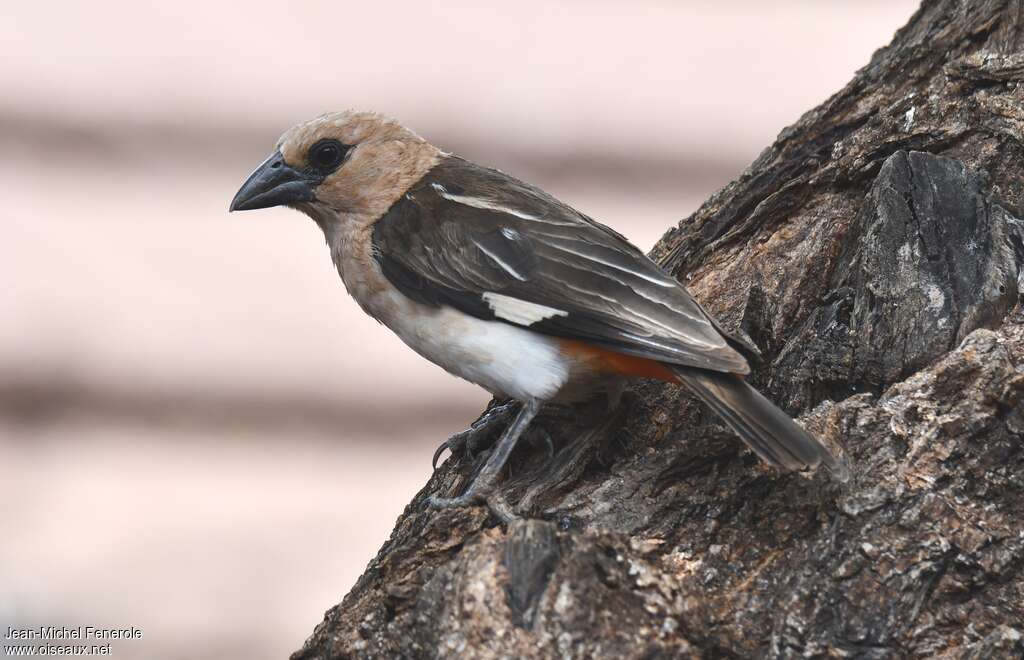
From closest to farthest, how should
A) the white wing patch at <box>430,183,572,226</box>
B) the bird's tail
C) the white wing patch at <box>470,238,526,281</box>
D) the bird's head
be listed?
the bird's tail < the white wing patch at <box>470,238,526,281</box> < the white wing patch at <box>430,183,572,226</box> < the bird's head

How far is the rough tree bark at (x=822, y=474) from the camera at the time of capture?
2.93 meters

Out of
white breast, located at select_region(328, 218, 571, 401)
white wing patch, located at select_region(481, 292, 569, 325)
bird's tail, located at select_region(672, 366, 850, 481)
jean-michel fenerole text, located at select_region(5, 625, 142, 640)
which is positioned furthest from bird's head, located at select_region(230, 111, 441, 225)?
jean-michel fenerole text, located at select_region(5, 625, 142, 640)

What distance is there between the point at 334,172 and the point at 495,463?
55.7 inches

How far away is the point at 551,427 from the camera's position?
13.7 feet

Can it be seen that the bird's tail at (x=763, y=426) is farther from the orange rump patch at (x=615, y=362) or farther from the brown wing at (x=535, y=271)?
the orange rump patch at (x=615, y=362)

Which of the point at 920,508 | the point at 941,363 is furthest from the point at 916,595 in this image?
the point at 941,363

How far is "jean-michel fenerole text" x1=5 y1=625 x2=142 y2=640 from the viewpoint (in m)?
6.93

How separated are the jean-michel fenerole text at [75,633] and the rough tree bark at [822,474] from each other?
3.89 metres

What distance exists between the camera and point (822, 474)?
325 centimetres

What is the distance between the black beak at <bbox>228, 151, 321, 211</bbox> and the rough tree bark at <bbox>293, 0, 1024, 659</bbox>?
1.21 meters

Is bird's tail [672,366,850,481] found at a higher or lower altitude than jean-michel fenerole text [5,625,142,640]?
lower

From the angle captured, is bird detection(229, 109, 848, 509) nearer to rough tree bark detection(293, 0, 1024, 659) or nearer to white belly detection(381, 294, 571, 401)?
white belly detection(381, 294, 571, 401)

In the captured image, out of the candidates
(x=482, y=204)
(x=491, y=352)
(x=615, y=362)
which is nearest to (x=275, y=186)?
(x=482, y=204)

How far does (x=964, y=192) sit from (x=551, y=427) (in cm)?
154
